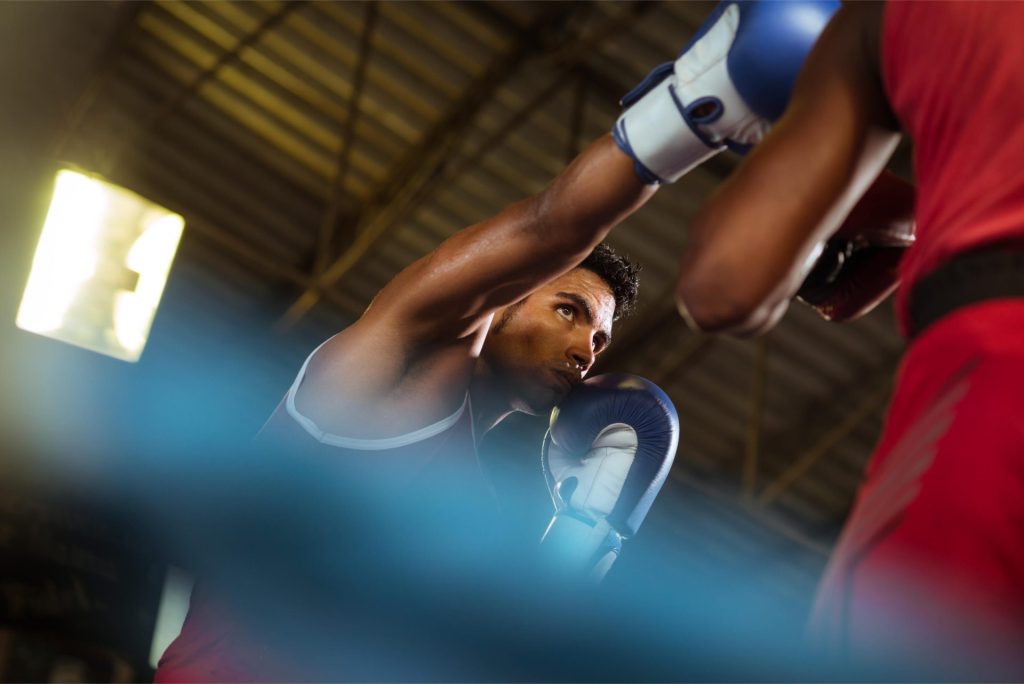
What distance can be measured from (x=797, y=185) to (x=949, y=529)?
0.38 metres

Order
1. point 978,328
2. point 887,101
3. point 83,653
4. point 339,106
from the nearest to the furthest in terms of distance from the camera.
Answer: point 978,328
point 887,101
point 83,653
point 339,106

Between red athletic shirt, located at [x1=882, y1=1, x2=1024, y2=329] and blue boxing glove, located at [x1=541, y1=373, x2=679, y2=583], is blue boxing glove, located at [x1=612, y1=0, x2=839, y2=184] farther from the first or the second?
blue boxing glove, located at [x1=541, y1=373, x2=679, y2=583]

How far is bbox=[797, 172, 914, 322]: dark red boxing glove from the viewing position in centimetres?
158

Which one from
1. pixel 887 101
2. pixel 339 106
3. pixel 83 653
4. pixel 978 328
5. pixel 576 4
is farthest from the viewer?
pixel 339 106

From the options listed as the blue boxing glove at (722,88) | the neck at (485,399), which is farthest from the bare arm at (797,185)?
the neck at (485,399)

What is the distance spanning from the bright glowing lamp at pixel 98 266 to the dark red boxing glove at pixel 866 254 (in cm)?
494

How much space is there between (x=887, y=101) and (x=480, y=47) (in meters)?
6.72

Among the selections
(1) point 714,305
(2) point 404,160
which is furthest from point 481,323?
(2) point 404,160

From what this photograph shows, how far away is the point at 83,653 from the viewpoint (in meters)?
4.40

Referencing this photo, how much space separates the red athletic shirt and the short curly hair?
1846 millimetres

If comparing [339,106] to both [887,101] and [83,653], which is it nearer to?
[83,653]

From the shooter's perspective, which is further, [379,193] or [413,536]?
[379,193]

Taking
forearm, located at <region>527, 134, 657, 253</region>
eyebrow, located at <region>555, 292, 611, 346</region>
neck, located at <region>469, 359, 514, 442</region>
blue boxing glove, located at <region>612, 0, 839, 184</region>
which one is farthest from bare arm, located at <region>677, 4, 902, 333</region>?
eyebrow, located at <region>555, 292, 611, 346</region>

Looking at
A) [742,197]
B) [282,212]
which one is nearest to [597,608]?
[742,197]
